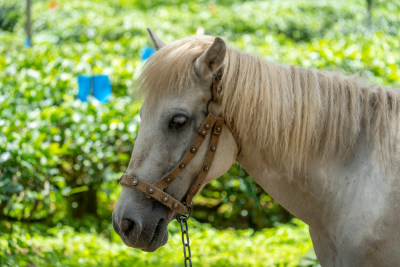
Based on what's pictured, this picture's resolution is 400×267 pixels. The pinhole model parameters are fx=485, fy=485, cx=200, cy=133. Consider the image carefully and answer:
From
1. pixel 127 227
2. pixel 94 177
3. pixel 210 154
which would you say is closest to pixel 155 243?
pixel 127 227

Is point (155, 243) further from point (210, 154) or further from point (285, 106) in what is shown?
point (285, 106)

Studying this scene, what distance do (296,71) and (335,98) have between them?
0.75ft

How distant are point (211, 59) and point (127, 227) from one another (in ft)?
2.74

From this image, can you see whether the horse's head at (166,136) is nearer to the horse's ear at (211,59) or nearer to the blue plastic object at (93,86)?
the horse's ear at (211,59)

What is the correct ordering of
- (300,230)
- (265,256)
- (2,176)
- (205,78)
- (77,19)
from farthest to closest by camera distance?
(77,19) < (300,230) < (265,256) < (2,176) < (205,78)

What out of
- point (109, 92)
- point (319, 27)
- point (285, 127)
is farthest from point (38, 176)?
point (319, 27)

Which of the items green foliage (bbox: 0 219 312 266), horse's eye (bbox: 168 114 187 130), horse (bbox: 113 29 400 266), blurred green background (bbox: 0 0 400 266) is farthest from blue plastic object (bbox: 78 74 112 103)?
horse's eye (bbox: 168 114 187 130)

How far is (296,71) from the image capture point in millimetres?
→ 2367

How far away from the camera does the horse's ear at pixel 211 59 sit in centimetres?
209

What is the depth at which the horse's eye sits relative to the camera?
2.18 metres

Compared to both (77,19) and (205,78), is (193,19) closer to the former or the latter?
(77,19)

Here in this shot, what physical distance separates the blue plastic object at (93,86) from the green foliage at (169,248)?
1507mm

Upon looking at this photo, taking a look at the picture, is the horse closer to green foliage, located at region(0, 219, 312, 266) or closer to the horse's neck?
the horse's neck

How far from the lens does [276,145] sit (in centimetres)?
225
